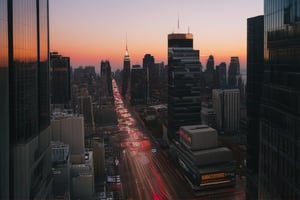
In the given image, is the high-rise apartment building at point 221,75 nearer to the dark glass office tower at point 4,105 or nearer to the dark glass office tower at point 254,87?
the dark glass office tower at point 254,87

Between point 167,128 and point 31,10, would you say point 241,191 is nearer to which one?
point 167,128

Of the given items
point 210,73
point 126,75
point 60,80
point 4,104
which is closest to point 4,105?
point 4,104

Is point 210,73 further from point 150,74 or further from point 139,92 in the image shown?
point 139,92

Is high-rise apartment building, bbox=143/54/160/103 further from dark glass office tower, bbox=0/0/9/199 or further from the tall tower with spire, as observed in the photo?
dark glass office tower, bbox=0/0/9/199

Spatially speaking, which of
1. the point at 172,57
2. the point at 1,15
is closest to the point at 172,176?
the point at 172,57

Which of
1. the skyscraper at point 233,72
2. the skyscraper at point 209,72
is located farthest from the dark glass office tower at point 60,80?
the skyscraper at point 233,72
